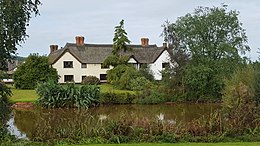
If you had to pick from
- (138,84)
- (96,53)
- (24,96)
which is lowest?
(24,96)

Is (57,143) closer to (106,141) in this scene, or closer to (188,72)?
(106,141)

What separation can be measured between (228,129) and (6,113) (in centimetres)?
914

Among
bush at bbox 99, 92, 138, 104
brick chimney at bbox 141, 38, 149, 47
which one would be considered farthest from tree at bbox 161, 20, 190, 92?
brick chimney at bbox 141, 38, 149, 47

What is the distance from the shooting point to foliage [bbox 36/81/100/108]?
3183 centimetres

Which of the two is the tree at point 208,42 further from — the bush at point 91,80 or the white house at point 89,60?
the bush at point 91,80

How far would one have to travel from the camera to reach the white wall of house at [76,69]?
1997 inches

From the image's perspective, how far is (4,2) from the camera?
695 centimetres

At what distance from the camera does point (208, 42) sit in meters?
42.8

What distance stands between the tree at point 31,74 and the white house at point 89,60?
685 cm

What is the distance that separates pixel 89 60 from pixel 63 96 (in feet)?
67.4

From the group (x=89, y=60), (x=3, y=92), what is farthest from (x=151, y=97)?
(x=3, y=92)

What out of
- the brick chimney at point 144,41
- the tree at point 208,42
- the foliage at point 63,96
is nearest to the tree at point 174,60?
the tree at point 208,42

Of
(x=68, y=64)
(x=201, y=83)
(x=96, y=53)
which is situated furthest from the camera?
(x=96, y=53)

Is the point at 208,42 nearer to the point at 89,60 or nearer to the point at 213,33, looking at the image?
the point at 213,33
